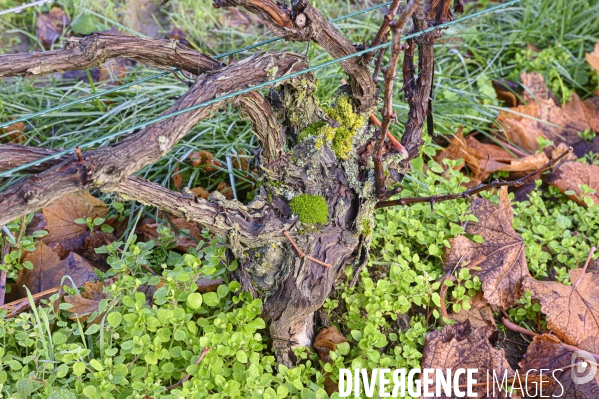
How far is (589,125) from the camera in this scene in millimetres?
3018

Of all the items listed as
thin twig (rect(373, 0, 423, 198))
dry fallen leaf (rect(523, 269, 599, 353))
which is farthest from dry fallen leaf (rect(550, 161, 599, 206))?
thin twig (rect(373, 0, 423, 198))

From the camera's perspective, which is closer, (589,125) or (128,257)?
(128,257)

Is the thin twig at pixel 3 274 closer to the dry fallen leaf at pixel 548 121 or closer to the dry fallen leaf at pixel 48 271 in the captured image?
the dry fallen leaf at pixel 48 271

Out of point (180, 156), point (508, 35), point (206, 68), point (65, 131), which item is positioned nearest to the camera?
point (206, 68)

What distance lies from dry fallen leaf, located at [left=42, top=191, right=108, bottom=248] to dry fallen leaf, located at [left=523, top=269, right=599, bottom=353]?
1.70 m

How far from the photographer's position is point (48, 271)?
6.69 ft

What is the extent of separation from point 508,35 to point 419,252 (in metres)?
2.03

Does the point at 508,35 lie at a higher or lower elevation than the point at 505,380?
higher

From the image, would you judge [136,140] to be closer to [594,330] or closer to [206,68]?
[206,68]

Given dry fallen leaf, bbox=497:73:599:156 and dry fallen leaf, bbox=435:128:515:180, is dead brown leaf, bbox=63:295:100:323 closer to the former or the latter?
dry fallen leaf, bbox=435:128:515:180

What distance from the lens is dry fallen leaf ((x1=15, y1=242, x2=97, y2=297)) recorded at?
6.62 ft

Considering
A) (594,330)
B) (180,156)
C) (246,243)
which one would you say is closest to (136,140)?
(246,243)

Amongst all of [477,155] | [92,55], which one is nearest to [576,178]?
[477,155]

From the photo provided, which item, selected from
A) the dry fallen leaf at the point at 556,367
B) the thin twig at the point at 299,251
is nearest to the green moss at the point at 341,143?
the thin twig at the point at 299,251
